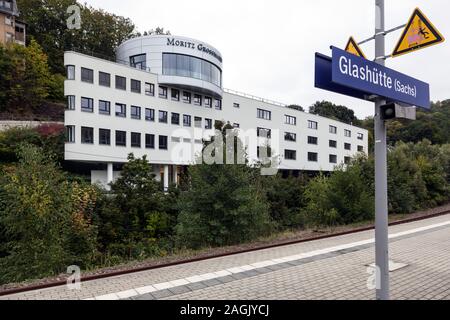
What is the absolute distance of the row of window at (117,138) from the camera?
102 feet

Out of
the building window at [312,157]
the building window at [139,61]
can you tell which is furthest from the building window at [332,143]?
the building window at [139,61]

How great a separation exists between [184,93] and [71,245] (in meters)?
26.3

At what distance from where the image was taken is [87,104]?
31.8 metres

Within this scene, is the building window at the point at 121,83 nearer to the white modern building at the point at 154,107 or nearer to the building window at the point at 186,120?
the white modern building at the point at 154,107

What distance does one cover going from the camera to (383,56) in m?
4.45

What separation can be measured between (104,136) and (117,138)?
1383 mm

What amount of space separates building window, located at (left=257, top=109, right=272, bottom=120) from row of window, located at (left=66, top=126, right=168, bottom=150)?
15.9 metres

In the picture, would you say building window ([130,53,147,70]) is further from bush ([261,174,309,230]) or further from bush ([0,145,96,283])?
bush ([0,145,96,283])

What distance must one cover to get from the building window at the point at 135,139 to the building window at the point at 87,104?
15.8 feet

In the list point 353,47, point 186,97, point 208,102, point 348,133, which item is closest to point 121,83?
point 186,97

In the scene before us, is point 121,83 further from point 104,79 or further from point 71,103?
point 71,103

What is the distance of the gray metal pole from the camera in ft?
14.3
